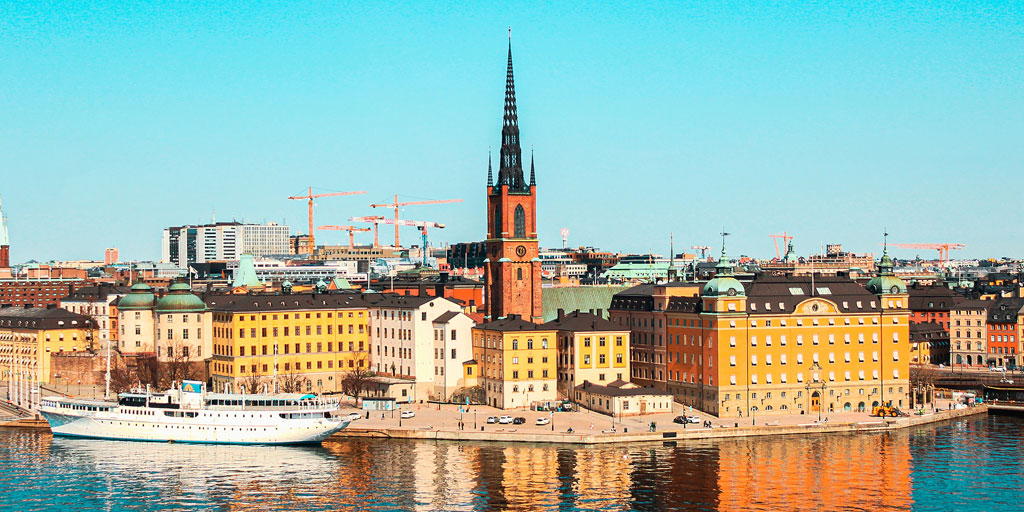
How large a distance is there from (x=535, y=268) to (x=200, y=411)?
4432 cm

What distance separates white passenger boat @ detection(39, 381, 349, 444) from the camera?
127000mm

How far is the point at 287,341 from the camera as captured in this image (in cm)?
15200

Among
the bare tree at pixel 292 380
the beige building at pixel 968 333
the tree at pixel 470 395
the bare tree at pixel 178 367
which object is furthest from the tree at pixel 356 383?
the beige building at pixel 968 333

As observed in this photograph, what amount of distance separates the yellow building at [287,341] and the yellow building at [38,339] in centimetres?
1955

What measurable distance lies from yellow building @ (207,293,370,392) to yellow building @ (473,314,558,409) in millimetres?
19415

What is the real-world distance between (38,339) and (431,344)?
45.8m

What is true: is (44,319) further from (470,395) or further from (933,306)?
(933,306)

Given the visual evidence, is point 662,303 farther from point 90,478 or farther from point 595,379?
point 90,478

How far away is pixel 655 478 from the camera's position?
10575 centimetres

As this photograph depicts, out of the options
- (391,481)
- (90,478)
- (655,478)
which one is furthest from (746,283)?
(90,478)

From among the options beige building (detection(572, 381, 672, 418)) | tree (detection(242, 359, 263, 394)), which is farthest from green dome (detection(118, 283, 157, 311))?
beige building (detection(572, 381, 672, 418))

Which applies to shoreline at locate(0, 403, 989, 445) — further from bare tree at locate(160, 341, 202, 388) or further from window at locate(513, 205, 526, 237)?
window at locate(513, 205, 526, 237)

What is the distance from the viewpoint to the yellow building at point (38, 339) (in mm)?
162125

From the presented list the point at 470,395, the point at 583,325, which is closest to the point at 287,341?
the point at 470,395
